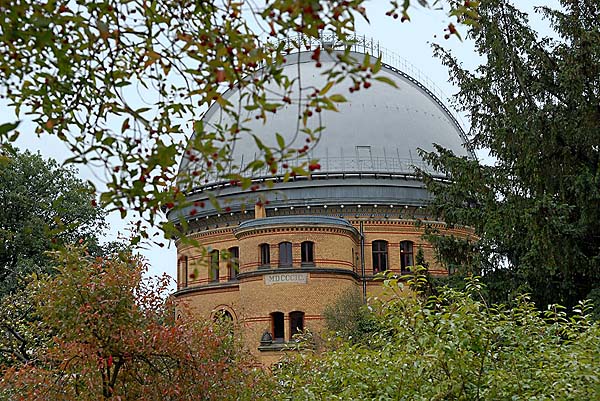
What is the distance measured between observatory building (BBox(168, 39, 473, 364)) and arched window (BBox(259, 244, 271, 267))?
0.13 ft

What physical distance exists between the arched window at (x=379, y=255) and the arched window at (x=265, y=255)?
5.62 metres

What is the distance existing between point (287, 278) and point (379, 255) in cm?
569

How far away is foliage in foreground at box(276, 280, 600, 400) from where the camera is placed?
338 inches

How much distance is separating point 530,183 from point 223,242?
21.6m

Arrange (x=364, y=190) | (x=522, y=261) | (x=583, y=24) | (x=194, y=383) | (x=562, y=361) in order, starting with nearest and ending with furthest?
1. (x=562, y=361)
2. (x=194, y=383)
3. (x=522, y=261)
4. (x=583, y=24)
5. (x=364, y=190)

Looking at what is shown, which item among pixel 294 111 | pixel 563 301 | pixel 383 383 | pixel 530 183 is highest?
pixel 294 111

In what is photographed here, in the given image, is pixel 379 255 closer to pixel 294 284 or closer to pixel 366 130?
pixel 294 284

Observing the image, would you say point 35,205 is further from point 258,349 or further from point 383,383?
point 383,383

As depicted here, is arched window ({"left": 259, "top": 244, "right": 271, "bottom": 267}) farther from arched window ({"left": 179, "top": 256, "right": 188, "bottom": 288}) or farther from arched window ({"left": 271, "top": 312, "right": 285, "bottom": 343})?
arched window ({"left": 179, "top": 256, "right": 188, "bottom": 288})

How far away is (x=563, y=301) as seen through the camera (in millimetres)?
19000

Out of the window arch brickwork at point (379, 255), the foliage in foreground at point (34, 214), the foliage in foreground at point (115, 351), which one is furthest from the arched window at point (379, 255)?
the foliage in foreground at point (115, 351)

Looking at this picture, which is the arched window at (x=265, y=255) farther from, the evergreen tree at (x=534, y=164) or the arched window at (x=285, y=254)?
the evergreen tree at (x=534, y=164)

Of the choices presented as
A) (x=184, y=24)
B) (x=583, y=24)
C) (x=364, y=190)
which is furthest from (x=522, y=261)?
(x=364, y=190)

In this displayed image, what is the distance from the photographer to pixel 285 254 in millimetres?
34625
